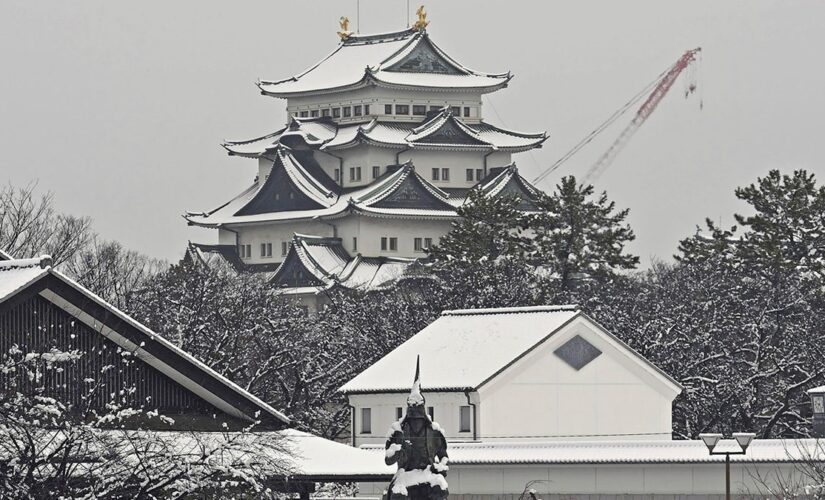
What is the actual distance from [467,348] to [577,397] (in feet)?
10.2

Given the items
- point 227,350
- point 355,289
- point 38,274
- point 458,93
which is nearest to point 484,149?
point 458,93

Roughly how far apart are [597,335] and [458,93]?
6307cm

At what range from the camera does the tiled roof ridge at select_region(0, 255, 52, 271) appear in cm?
2552

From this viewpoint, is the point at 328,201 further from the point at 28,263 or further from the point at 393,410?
the point at 28,263

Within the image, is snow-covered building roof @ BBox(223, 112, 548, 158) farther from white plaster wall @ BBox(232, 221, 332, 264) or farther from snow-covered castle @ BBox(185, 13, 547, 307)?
white plaster wall @ BBox(232, 221, 332, 264)

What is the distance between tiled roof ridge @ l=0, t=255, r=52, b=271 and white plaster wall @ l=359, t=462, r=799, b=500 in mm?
22077

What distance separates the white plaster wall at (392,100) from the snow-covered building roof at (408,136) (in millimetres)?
668

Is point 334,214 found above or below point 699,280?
above

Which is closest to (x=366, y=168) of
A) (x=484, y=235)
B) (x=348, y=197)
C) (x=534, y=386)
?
(x=348, y=197)

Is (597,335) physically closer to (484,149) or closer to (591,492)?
(591,492)

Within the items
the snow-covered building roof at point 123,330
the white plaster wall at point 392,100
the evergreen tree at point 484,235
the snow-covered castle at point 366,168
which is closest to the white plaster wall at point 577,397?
the evergreen tree at point 484,235

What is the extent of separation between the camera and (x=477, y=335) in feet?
183

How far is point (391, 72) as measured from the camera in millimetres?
115812

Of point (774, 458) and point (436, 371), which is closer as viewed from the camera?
point (774, 458)
